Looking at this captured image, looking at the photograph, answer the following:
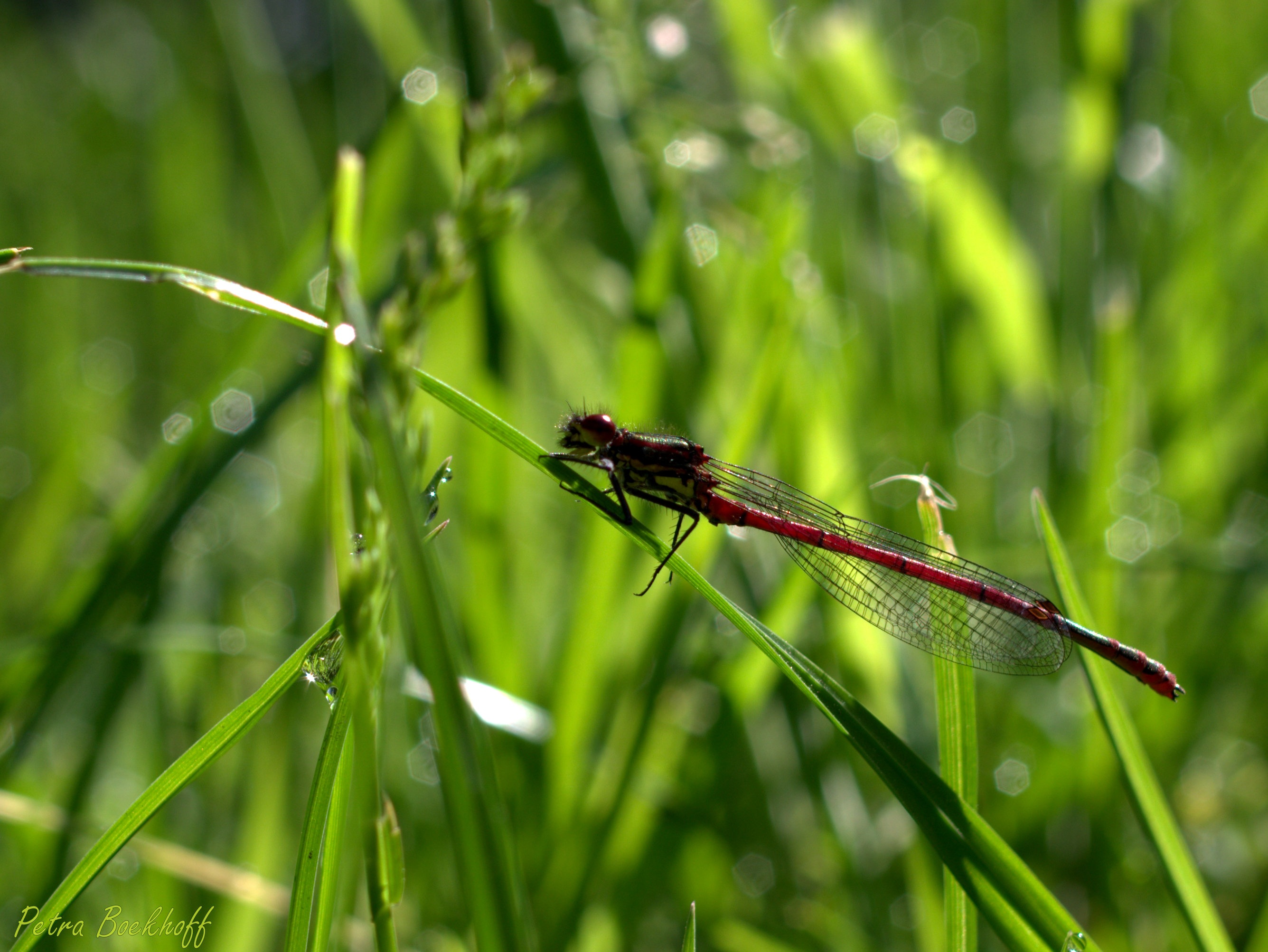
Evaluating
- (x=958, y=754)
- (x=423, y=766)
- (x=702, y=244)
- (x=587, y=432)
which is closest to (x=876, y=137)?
(x=702, y=244)

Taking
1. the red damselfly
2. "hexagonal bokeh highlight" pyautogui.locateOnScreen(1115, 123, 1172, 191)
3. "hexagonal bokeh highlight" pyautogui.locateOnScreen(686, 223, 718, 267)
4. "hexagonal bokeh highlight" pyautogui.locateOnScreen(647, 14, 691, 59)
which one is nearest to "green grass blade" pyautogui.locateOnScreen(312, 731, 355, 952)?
the red damselfly

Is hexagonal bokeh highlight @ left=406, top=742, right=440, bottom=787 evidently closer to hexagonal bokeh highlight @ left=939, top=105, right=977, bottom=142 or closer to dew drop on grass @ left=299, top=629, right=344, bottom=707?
dew drop on grass @ left=299, top=629, right=344, bottom=707

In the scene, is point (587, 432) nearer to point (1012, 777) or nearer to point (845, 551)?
point (845, 551)

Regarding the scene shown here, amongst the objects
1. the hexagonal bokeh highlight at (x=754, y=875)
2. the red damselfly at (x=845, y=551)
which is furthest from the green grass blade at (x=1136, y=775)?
the hexagonal bokeh highlight at (x=754, y=875)

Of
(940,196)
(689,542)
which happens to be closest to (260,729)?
(689,542)

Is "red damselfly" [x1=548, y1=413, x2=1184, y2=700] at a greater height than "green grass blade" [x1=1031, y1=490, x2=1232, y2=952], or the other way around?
"red damselfly" [x1=548, y1=413, x2=1184, y2=700]

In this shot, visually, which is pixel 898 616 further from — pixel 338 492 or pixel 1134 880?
pixel 338 492
